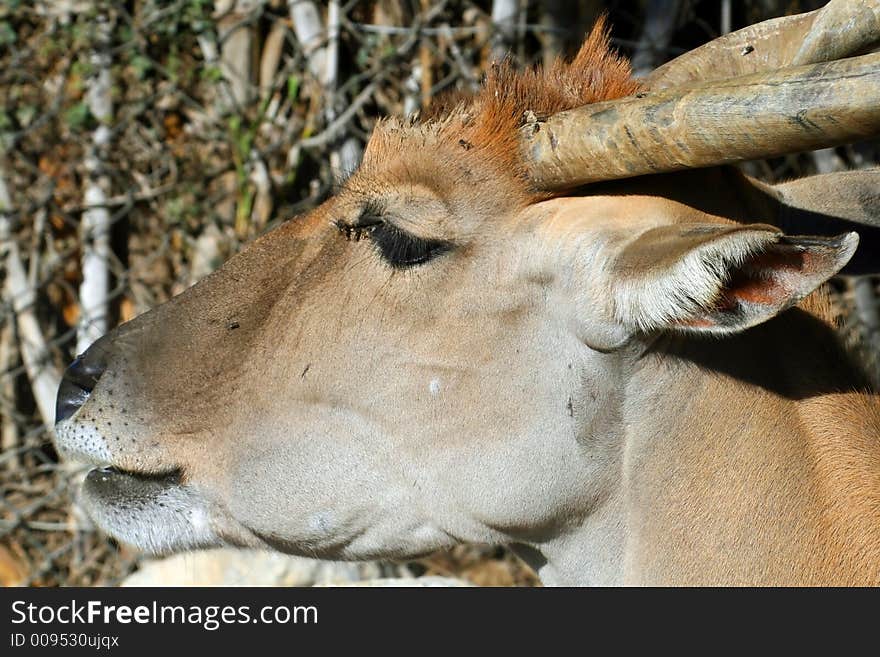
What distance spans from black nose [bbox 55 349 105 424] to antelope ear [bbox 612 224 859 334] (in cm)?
133

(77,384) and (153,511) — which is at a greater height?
(77,384)

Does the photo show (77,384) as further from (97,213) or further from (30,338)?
(30,338)

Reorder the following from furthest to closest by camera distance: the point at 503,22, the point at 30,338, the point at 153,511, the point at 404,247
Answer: the point at 30,338 < the point at 503,22 < the point at 153,511 < the point at 404,247

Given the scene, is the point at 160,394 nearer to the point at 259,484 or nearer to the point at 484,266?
the point at 259,484

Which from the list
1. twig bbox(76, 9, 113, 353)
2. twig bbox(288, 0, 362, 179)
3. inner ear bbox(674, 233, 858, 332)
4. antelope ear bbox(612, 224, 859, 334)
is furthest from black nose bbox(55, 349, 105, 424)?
twig bbox(76, 9, 113, 353)

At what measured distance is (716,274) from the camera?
1.93 meters

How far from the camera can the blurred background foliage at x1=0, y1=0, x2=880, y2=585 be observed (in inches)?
208

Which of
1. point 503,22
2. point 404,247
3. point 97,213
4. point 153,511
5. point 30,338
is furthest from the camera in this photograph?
point 30,338

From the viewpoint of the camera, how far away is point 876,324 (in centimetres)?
582

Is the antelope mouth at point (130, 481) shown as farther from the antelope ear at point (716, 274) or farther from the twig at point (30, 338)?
the twig at point (30, 338)

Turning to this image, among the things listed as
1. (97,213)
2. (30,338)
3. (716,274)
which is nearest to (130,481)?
(716,274)

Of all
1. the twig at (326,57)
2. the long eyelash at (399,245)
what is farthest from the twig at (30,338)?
the long eyelash at (399,245)

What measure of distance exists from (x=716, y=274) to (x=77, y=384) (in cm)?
160
